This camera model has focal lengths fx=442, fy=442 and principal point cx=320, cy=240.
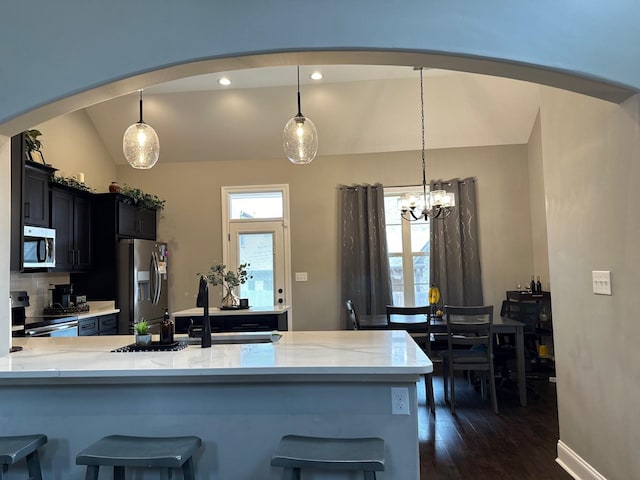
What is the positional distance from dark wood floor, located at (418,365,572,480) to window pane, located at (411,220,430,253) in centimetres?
221

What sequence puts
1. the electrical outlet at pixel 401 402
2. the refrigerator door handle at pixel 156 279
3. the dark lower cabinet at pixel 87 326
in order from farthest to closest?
the refrigerator door handle at pixel 156 279, the dark lower cabinet at pixel 87 326, the electrical outlet at pixel 401 402

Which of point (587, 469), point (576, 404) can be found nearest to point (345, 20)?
point (576, 404)

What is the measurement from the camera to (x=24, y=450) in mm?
1748

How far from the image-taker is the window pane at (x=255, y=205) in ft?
20.5

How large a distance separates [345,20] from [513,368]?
431 cm

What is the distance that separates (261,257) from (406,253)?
201cm

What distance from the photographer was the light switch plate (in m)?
2.25

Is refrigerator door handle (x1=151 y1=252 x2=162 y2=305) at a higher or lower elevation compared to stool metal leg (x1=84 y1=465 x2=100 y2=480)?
higher

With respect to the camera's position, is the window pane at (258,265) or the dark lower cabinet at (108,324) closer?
the dark lower cabinet at (108,324)

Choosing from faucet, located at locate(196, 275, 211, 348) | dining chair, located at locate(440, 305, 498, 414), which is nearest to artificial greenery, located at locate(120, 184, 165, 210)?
faucet, located at locate(196, 275, 211, 348)

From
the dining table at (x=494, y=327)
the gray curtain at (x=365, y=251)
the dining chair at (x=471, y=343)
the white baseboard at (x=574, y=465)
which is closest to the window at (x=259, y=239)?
the gray curtain at (x=365, y=251)

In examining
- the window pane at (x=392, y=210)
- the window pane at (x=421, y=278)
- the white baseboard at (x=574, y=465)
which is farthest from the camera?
the window pane at (x=392, y=210)

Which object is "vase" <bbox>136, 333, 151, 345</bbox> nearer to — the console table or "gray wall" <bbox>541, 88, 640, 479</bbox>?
the console table

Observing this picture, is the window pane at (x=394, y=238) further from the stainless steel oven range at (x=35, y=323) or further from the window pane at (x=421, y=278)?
the stainless steel oven range at (x=35, y=323)
